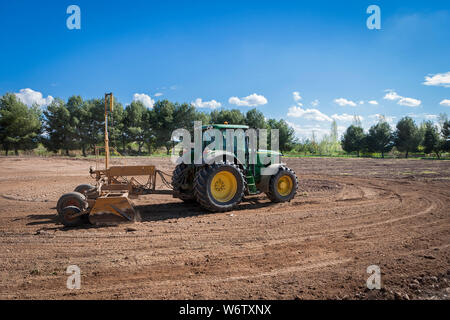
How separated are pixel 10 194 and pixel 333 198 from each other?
11643 mm

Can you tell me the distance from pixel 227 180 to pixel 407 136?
55.6 metres

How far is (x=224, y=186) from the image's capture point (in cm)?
760

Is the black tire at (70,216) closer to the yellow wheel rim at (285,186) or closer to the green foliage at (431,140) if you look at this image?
the yellow wheel rim at (285,186)

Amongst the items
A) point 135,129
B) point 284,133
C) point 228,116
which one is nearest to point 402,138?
point 284,133

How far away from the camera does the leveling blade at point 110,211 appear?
235 inches

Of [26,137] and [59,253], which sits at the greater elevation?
[26,137]

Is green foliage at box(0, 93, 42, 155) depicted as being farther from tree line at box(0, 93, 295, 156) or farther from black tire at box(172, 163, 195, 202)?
black tire at box(172, 163, 195, 202)
